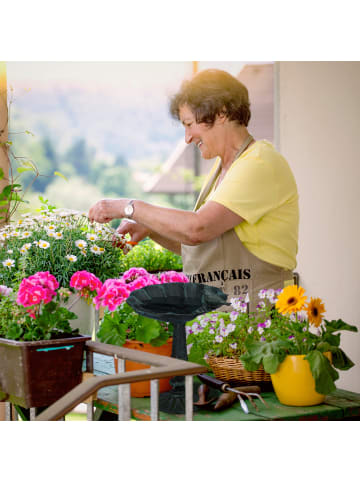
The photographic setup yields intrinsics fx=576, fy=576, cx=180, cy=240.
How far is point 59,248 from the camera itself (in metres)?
1.61

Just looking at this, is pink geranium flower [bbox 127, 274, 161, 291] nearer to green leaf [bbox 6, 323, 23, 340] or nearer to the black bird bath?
the black bird bath

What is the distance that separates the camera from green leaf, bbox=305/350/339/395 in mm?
1272

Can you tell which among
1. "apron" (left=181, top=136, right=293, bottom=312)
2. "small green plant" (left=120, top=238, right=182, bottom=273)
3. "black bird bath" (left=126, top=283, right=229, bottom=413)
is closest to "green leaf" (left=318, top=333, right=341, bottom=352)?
"black bird bath" (left=126, top=283, right=229, bottom=413)

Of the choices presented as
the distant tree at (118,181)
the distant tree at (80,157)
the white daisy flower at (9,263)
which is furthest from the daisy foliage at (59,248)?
the distant tree at (80,157)

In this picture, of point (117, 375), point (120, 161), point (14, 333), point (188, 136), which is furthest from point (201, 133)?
point (120, 161)

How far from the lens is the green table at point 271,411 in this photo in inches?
48.6

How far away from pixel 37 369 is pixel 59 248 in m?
0.41

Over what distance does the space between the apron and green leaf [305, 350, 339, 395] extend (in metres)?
0.44

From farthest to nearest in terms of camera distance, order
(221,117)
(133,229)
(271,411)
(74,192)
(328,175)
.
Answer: (74,192)
(328,175)
(133,229)
(221,117)
(271,411)

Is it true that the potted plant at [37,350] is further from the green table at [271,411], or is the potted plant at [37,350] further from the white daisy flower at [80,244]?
the white daisy flower at [80,244]

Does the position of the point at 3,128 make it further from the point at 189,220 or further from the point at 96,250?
the point at 189,220
